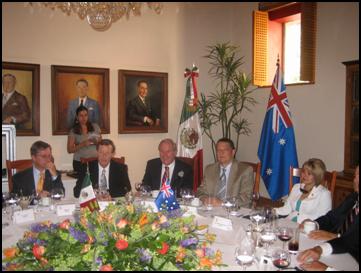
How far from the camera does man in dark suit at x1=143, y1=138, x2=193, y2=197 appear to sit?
3926mm

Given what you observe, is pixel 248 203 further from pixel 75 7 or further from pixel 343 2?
pixel 343 2

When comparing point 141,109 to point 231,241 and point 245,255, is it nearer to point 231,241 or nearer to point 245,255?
point 231,241

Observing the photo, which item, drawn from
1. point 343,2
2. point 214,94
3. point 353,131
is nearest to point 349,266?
point 353,131

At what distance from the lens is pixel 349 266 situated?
201 centimetres

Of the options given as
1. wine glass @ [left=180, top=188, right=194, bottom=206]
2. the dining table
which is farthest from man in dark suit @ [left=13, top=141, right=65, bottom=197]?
wine glass @ [left=180, top=188, right=194, bottom=206]

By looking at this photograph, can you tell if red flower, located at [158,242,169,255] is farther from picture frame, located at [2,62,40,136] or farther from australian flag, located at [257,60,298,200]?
picture frame, located at [2,62,40,136]

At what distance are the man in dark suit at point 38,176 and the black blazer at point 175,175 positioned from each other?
36.1 inches

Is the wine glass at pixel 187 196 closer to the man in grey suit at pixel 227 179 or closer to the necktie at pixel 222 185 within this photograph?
the man in grey suit at pixel 227 179

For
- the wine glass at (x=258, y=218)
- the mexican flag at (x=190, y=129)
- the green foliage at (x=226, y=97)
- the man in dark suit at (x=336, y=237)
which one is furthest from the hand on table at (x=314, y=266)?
the green foliage at (x=226, y=97)

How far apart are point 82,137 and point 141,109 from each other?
1047 mm

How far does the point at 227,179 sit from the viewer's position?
3.67 meters

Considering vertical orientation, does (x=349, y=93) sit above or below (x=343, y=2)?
below

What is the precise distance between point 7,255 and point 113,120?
4.25 metres

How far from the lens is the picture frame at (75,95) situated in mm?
5383
